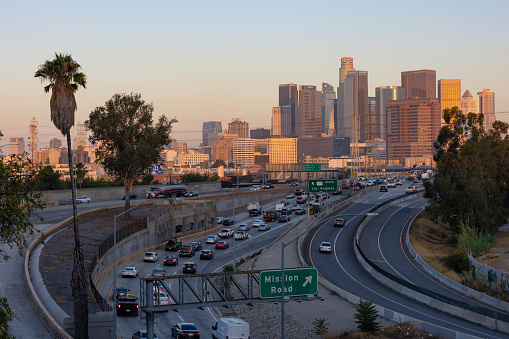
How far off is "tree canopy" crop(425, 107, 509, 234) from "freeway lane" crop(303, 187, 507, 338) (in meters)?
12.9

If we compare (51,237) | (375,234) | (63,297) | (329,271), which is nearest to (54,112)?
(63,297)

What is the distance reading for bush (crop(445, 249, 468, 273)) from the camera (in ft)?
203

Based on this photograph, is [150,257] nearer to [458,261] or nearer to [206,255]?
[206,255]

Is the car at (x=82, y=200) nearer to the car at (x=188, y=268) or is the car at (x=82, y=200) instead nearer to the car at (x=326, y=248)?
the car at (x=188, y=268)

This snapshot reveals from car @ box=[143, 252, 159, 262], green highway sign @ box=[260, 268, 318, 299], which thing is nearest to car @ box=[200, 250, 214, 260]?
car @ box=[143, 252, 159, 262]

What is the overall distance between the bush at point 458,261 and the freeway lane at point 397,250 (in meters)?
3.55

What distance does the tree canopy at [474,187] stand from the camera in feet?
258

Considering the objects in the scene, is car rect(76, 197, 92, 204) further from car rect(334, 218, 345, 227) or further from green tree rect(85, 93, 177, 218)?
car rect(334, 218, 345, 227)

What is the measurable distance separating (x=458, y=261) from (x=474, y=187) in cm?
1879

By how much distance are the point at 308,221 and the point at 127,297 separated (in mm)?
54139

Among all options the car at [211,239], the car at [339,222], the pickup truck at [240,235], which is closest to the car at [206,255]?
the car at [211,239]

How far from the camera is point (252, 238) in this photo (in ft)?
307

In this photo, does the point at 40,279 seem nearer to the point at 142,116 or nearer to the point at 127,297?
the point at 127,297

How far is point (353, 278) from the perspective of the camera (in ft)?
189
